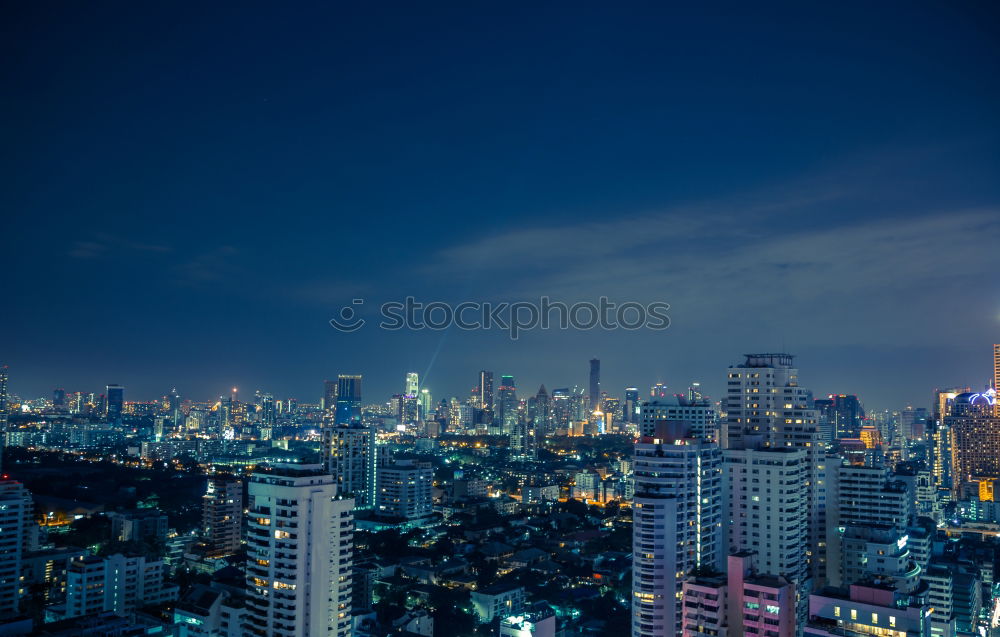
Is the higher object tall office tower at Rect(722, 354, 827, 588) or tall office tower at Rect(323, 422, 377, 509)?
tall office tower at Rect(722, 354, 827, 588)

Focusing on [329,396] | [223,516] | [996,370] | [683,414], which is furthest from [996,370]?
[329,396]

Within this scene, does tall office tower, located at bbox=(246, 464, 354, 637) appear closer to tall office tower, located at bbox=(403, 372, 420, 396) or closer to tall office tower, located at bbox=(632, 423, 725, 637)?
tall office tower, located at bbox=(632, 423, 725, 637)

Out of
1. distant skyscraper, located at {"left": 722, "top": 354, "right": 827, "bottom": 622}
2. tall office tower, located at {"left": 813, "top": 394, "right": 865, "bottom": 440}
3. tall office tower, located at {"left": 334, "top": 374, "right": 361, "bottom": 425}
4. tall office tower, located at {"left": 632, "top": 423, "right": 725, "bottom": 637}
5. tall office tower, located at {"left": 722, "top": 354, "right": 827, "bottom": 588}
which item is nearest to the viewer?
tall office tower, located at {"left": 632, "top": 423, "right": 725, "bottom": 637}

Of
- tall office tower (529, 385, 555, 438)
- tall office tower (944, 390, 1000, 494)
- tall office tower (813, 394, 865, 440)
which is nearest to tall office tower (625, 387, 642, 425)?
tall office tower (529, 385, 555, 438)

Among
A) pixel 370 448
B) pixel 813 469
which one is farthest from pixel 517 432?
pixel 813 469

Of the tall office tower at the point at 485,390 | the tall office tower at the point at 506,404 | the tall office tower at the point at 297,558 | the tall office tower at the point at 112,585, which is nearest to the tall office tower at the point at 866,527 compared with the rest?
the tall office tower at the point at 297,558

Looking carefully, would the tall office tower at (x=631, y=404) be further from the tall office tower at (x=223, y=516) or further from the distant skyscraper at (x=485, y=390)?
the tall office tower at (x=223, y=516)

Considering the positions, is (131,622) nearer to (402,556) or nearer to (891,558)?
(402,556)
